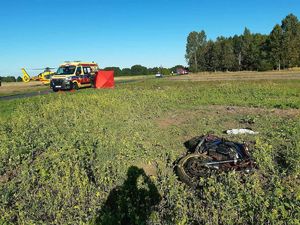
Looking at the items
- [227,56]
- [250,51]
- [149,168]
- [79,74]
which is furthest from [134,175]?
[227,56]

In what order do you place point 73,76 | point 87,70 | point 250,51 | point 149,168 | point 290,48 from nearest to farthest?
1. point 149,168
2. point 73,76
3. point 87,70
4. point 290,48
5. point 250,51

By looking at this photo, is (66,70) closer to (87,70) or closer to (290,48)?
(87,70)

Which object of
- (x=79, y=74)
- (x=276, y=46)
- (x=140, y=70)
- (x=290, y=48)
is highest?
(x=276, y=46)

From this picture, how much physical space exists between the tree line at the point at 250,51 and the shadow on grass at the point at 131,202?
77574 mm

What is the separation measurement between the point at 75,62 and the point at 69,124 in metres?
18.7

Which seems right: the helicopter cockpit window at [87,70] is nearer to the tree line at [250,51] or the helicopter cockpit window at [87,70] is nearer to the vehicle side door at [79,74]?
the vehicle side door at [79,74]

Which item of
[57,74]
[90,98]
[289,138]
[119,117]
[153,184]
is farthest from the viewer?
[57,74]

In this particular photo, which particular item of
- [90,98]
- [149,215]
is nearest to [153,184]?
[149,215]

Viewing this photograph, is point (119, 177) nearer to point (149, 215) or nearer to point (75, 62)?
point (149, 215)

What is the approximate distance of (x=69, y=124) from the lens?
36.0ft

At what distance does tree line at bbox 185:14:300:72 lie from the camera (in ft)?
253

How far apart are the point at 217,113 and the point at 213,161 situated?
6981 millimetres

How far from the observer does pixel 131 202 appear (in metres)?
5.76

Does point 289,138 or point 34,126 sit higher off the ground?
point 34,126
